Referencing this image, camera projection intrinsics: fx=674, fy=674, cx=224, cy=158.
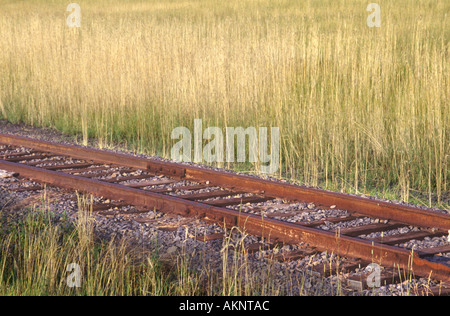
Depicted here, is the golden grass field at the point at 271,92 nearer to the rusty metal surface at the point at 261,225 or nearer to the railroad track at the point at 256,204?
the railroad track at the point at 256,204

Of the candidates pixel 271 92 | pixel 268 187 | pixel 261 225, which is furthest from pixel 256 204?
pixel 271 92

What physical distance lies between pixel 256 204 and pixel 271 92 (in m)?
3.59

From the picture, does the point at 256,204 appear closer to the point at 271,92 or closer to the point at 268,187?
the point at 268,187

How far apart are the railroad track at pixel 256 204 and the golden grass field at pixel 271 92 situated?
0.99 m

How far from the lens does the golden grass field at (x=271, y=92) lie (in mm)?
7922

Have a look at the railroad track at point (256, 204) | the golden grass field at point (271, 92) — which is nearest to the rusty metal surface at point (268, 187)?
the railroad track at point (256, 204)

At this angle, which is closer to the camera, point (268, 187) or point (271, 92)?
point (268, 187)

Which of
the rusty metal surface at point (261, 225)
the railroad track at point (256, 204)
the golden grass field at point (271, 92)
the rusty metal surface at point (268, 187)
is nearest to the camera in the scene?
the rusty metal surface at point (261, 225)

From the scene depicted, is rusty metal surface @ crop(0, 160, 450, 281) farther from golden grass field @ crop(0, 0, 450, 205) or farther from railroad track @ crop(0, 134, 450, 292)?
golden grass field @ crop(0, 0, 450, 205)

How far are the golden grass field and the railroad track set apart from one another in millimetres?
994

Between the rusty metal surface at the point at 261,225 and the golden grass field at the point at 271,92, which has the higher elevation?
the golden grass field at the point at 271,92

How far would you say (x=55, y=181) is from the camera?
7340mm

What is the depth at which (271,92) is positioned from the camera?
9844mm
